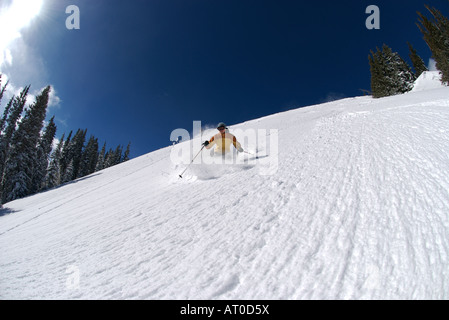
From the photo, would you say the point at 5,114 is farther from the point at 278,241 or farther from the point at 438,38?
the point at 438,38

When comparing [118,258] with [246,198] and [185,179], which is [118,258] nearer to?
[246,198]

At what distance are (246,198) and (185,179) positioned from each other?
2.27 metres

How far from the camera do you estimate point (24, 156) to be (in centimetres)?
2172

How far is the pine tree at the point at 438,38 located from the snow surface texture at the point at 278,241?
22.1m

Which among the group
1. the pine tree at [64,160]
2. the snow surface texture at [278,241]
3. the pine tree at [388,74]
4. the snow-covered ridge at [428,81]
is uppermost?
the pine tree at [388,74]

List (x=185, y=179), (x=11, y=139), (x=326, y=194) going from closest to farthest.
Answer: (x=326, y=194) → (x=185, y=179) → (x=11, y=139)

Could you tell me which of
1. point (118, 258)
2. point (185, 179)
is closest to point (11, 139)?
point (185, 179)

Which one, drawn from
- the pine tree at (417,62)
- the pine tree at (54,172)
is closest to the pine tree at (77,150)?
the pine tree at (54,172)

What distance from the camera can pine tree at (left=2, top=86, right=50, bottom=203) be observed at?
20.2m

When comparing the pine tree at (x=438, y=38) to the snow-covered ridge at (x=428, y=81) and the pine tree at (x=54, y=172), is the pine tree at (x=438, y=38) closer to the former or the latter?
the snow-covered ridge at (x=428, y=81)

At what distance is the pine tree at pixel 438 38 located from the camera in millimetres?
16953

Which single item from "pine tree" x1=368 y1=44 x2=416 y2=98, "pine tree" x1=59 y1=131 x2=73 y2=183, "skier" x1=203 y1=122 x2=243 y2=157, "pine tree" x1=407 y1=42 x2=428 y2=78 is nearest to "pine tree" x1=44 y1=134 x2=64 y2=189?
"pine tree" x1=59 y1=131 x2=73 y2=183

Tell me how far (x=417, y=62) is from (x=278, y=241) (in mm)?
39741
